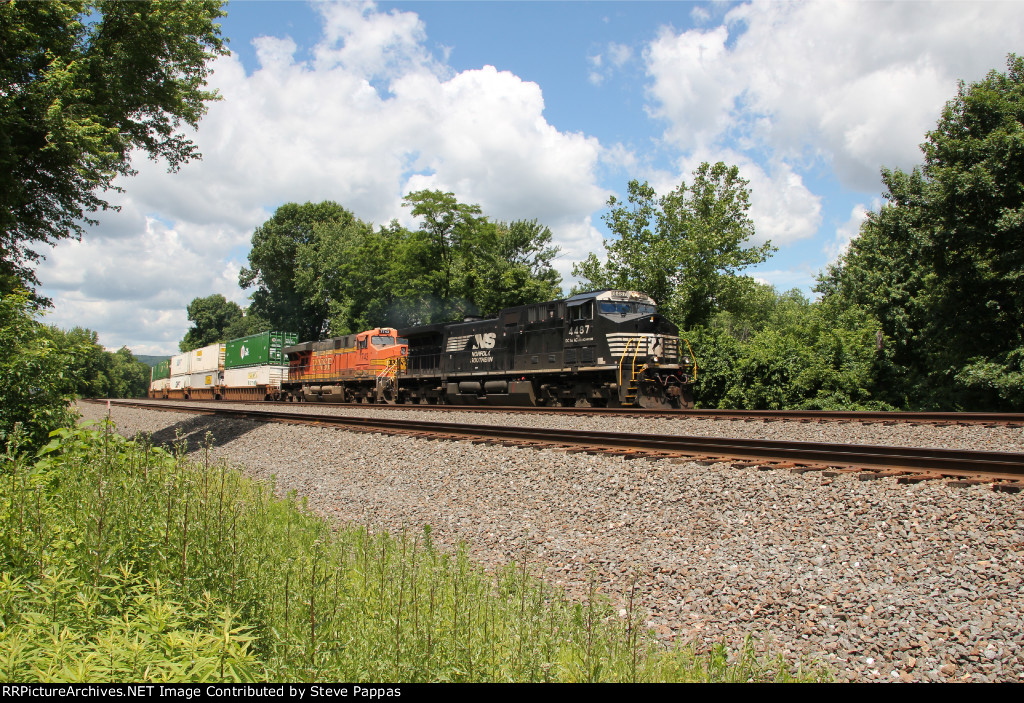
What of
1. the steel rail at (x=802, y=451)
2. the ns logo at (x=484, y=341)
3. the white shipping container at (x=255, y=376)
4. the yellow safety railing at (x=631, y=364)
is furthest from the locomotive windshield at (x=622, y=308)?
the white shipping container at (x=255, y=376)

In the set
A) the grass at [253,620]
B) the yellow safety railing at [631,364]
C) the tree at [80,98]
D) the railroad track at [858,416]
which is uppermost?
the tree at [80,98]

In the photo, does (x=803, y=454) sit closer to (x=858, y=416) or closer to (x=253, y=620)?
(x=858, y=416)

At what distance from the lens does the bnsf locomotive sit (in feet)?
56.0

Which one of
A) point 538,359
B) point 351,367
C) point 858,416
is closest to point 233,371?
point 351,367

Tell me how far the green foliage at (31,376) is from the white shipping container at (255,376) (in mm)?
28832

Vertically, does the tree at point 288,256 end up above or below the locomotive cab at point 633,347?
above

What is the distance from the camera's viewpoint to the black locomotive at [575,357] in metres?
17.0

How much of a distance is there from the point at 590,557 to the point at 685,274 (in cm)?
2335

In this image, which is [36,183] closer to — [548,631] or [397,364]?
[397,364]

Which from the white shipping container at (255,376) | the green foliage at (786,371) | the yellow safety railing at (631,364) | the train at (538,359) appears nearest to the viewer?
the yellow safety railing at (631,364)

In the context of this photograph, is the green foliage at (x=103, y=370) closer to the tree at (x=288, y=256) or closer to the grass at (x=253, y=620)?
the grass at (x=253, y=620)

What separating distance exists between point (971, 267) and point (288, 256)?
61.7m
